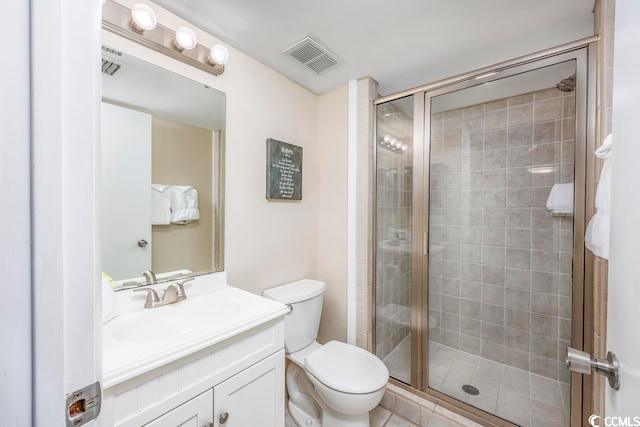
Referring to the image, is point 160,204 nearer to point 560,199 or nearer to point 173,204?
point 173,204

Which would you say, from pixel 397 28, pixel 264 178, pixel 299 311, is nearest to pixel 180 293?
pixel 299 311

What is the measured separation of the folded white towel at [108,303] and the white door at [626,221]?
4.64ft

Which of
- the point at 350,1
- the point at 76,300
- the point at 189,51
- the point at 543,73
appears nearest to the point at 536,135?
the point at 543,73

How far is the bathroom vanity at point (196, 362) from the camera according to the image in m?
0.76

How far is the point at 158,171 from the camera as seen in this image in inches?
49.9

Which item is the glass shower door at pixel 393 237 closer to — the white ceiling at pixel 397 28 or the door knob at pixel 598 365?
the white ceiling at pixel 397 28

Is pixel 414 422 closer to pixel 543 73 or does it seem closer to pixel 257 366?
pixel 257 366

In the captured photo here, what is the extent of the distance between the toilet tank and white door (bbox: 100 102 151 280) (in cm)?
76

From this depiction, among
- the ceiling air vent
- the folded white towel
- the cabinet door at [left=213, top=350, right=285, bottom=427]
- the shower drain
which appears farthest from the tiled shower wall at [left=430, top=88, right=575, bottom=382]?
the folded white towel

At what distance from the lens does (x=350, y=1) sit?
1.20 meters

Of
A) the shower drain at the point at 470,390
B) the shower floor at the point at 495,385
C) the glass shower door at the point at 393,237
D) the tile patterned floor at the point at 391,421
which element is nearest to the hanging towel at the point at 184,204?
the glass shower door at the point at 393,237

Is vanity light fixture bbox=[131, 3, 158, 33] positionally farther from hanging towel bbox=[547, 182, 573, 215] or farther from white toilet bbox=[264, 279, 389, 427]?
hanging towel bbox=[547, 182, 573, 215]

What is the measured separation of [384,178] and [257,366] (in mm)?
1504

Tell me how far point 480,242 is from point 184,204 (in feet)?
7.35
